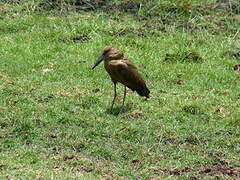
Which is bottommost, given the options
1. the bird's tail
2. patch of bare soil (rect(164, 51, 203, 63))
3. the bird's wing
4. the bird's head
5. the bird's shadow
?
patch of bare soil (rect(164, 51, 203, 63))

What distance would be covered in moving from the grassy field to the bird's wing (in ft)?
1.26

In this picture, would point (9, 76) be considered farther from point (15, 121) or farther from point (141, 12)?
point (141, 12)

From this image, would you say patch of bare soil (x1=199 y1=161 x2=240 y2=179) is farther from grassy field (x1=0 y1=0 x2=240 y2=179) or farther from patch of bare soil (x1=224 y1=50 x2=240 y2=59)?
patch of bare soil (x1=224 y1=50 x2=240 y2=59)

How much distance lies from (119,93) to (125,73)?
1013 millimetres

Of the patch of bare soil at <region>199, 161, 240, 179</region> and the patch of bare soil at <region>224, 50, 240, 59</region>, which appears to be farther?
the patch of bare soil at <region>224, 50, 240, 59</region>

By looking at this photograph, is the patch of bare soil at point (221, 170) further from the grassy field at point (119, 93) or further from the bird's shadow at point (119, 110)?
the bird's shadow at point (119, 110)

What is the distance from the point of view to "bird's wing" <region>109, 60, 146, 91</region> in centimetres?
882

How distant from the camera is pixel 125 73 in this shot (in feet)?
29.0

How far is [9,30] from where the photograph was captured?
41.7 feet

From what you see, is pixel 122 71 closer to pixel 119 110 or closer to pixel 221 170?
pixel 119 110

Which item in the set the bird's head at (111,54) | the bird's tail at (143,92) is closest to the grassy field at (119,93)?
the bird's tail at (143,92)

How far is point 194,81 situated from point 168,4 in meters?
4.13

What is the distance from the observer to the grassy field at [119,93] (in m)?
7.36

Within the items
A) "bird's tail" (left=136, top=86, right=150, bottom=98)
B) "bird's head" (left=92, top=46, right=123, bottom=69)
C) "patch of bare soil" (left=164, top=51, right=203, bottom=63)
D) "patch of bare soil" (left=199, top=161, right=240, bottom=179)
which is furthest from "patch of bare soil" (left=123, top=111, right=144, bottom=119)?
"patch of bare soil" (left=164, top=51, right=203, bottom=63)
